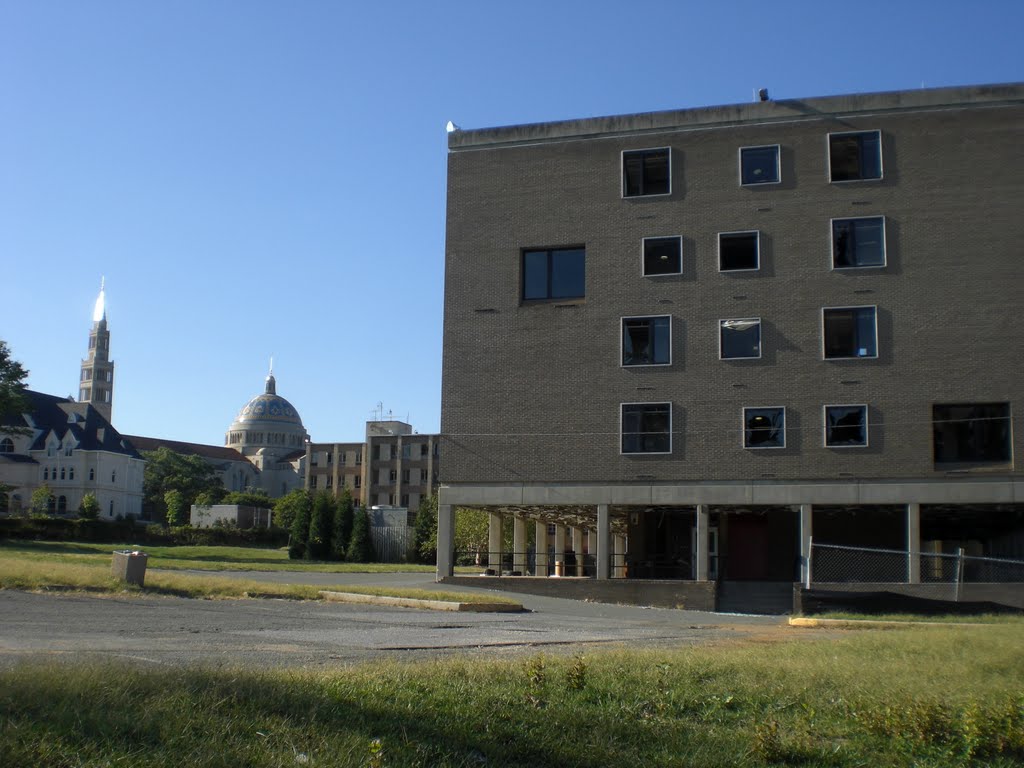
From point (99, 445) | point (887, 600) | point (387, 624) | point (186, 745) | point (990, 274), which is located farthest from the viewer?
point (99, 445)

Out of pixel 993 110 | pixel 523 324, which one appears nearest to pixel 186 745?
pixel 523 324

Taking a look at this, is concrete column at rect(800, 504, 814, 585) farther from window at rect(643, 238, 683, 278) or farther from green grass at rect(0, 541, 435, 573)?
green grass at rect(0, 541, 435, 573)

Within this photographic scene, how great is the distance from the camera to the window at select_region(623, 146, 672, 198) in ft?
130

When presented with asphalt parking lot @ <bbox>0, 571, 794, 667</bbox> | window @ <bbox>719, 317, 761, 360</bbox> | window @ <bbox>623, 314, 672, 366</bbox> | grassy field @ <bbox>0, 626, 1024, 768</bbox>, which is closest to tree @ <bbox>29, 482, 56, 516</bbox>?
window @ <bbox>623, 314, 672, 366</bbox>

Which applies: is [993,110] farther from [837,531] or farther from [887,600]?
[887,600]

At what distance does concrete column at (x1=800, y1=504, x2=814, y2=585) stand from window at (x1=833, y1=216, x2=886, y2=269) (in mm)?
8216

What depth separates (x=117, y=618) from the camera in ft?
56.2

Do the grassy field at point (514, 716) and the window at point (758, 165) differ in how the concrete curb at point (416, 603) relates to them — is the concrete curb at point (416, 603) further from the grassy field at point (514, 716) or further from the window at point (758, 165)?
the window at point (758, 165)

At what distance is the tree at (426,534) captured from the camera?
80875mm

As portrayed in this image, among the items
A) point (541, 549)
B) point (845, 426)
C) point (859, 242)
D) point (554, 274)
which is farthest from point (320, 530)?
point (859, 242)

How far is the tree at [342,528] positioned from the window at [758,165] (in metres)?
49.0

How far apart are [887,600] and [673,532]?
15682 mm

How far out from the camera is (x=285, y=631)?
16.2 m

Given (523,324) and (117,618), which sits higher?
(523,324)
